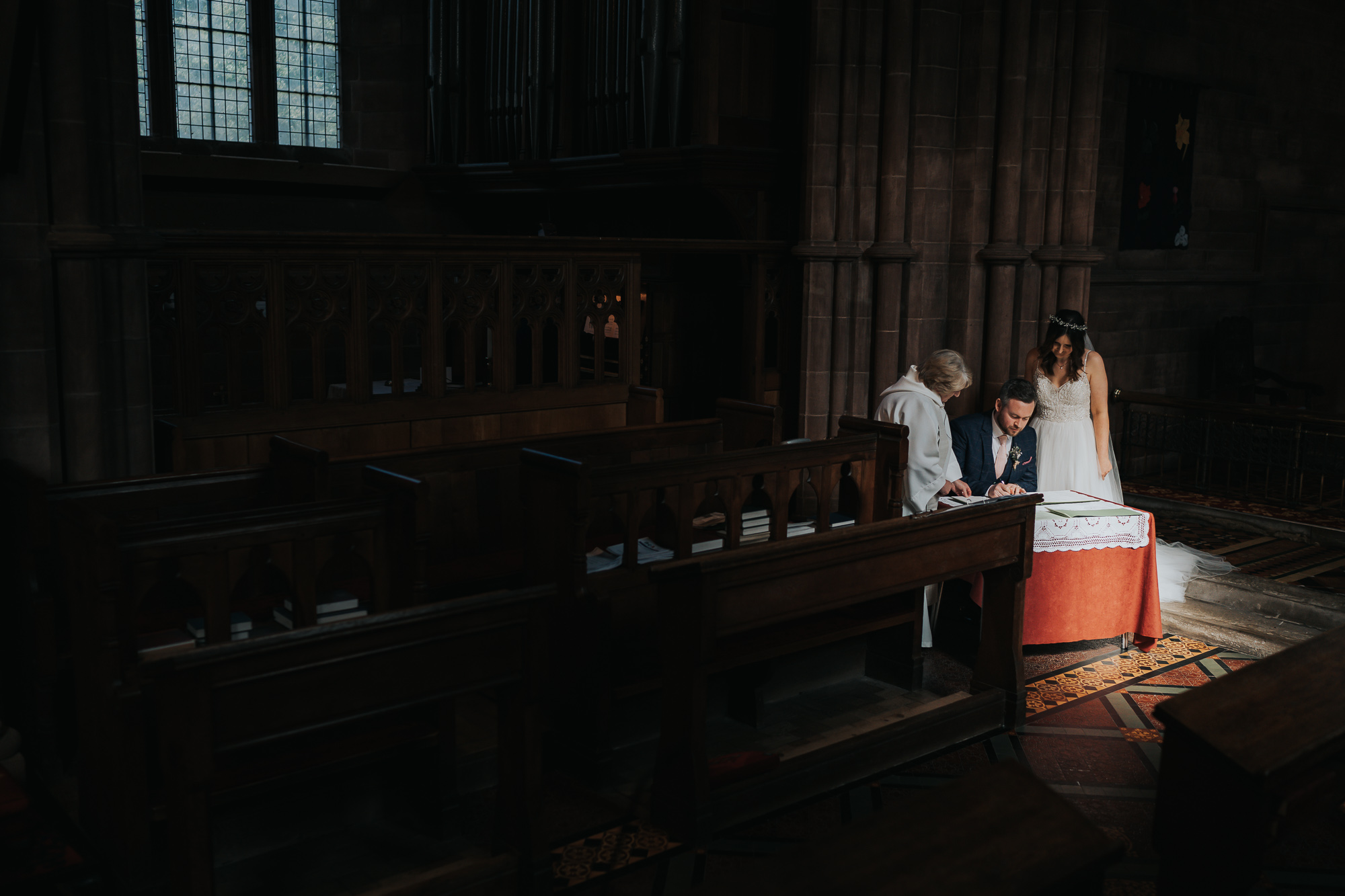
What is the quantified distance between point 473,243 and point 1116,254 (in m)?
5.91

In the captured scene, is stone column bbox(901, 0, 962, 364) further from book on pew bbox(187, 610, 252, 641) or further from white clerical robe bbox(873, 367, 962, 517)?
book on pew bbox(187, 610, 252, 641)

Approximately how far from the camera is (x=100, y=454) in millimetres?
4180

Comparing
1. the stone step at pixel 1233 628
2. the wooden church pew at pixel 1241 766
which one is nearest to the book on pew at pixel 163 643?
the wooden church pew at pixel 1241 766

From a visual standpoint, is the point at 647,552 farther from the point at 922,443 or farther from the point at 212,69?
the point at 212,69

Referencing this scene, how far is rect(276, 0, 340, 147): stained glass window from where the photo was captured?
8.93m

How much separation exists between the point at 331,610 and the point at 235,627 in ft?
0.89

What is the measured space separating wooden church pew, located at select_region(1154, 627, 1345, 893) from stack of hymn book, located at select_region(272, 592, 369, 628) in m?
2.17

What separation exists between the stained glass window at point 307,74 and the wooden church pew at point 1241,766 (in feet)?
27.1

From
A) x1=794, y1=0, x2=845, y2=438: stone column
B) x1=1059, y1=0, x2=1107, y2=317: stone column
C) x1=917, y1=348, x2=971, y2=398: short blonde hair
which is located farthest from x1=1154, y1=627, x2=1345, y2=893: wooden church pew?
x1=1059, y1=0, x2=1107, y2=317: stone column

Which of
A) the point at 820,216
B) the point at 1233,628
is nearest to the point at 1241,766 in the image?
the point at 1233,628

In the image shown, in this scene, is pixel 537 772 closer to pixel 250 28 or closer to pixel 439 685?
pixel 439 685

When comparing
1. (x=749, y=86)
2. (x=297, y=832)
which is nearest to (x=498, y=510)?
(x=297, y=832)

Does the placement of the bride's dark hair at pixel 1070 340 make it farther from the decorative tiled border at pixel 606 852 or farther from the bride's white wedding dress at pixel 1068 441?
the decorative tiled border at pixel 606 852

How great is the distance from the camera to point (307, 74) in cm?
906
